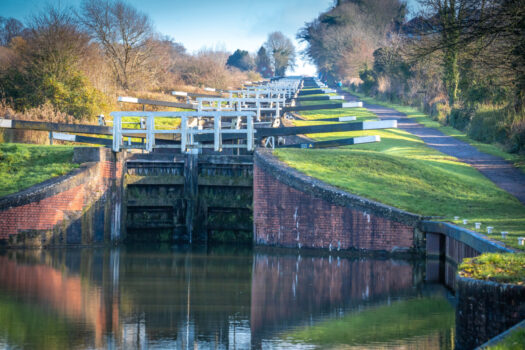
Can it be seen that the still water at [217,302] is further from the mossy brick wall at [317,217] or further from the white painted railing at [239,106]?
the white painted railing at [239,106]

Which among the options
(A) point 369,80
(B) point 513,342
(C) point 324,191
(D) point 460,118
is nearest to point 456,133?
(D) point 460,118

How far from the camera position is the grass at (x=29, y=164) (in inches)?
795

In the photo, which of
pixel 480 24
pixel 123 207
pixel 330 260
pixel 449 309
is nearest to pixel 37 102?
pixel 123 207

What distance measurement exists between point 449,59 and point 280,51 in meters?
91.2

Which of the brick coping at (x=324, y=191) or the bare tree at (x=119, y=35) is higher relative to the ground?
the bare tree at (x=119, y=35)

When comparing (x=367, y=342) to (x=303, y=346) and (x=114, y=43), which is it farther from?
(x=114, y=43)

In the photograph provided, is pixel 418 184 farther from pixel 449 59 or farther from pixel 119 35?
pixel 119 35

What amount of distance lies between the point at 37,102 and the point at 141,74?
47.4 ft

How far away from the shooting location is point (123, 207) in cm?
2133

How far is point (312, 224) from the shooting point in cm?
1909

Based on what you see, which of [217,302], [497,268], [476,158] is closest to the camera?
[497,268]

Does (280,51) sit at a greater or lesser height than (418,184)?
greater

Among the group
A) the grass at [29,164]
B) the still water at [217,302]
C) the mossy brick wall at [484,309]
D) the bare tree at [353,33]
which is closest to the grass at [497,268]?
the mossy brick wall at [484,309]

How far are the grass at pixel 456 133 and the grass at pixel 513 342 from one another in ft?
62.2
